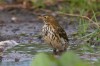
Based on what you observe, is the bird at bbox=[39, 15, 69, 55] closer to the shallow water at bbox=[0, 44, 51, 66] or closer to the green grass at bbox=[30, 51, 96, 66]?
the shallow water at bbox=[0, 44, 51, 66]

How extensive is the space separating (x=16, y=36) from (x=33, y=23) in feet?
3.95

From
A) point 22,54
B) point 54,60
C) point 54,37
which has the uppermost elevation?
point 54,60

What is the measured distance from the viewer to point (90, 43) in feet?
22.3

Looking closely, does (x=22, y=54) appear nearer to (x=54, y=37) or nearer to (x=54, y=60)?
(x=54, y=37)

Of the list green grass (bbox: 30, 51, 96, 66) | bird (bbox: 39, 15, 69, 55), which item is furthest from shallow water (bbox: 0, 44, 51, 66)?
green grass (bbox: 30, 51, 96, 66)

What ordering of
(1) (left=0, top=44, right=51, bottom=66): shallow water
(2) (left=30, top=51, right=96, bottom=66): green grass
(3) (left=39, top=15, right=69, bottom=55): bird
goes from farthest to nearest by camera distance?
(3) (left=39, top=15, right=69, bottom=55): bird → (1) (left=0, top=44, right=51, bottom=66): shallow water → (2) (left=30, top=51, right=96, bottom=66): green grass

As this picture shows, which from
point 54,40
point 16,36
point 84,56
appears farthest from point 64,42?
point 16,36

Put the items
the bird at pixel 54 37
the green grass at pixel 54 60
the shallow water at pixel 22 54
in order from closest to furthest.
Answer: the green grass at pixel 54 60 < the shallow water at pixel 22 54 < the bird at pixel 54 37

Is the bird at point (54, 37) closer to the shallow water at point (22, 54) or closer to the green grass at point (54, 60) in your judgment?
the shallow water at point (22, 54)

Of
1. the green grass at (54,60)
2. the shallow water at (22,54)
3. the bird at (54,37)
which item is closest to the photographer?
the green grass at (54,60)

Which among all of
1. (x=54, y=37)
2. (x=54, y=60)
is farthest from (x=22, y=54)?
(x=54, y=60)

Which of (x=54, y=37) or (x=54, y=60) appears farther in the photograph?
(x=54, y=37)

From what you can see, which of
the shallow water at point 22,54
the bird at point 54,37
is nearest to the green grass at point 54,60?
the shallow water at point 22,54

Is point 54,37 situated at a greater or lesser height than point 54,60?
lesser
